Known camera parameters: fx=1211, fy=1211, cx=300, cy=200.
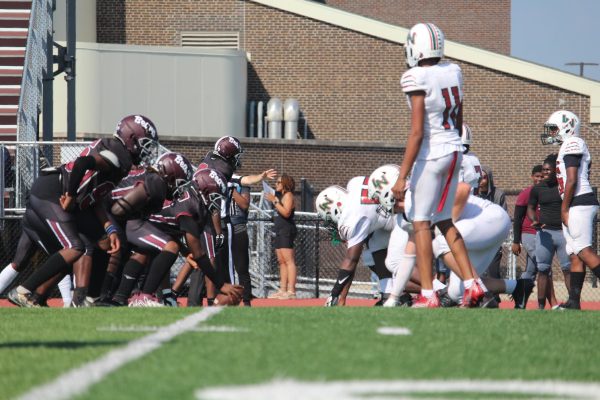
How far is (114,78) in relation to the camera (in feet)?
96.9

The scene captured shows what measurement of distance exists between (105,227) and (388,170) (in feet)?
8.78

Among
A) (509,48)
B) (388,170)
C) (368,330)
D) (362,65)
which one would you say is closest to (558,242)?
(388,170)

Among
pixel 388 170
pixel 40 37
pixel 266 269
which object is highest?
pixel 40 37

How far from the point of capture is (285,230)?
17.5m

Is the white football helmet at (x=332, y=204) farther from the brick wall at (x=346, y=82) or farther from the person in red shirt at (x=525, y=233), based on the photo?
the brick wall at (x=346, y=82)

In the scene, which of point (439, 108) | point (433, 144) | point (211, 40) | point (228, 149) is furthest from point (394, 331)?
point (211, 40)

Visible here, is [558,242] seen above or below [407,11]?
below

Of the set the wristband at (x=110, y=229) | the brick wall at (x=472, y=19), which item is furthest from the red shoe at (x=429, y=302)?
the brick wall at (x=472, y=19)

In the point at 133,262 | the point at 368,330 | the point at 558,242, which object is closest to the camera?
the point at 368,330

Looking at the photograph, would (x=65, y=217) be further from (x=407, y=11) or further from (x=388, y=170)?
(x=407, y=11)

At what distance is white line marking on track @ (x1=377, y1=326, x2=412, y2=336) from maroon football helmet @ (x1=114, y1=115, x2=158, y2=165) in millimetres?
3844

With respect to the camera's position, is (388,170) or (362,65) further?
(362,65)

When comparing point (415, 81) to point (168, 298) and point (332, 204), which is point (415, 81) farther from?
point (168, 298)

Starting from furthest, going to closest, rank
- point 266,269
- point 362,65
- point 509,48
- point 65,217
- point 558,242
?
point 509,48, point 362,65, point 266,269, point 558,242, point 65,217
